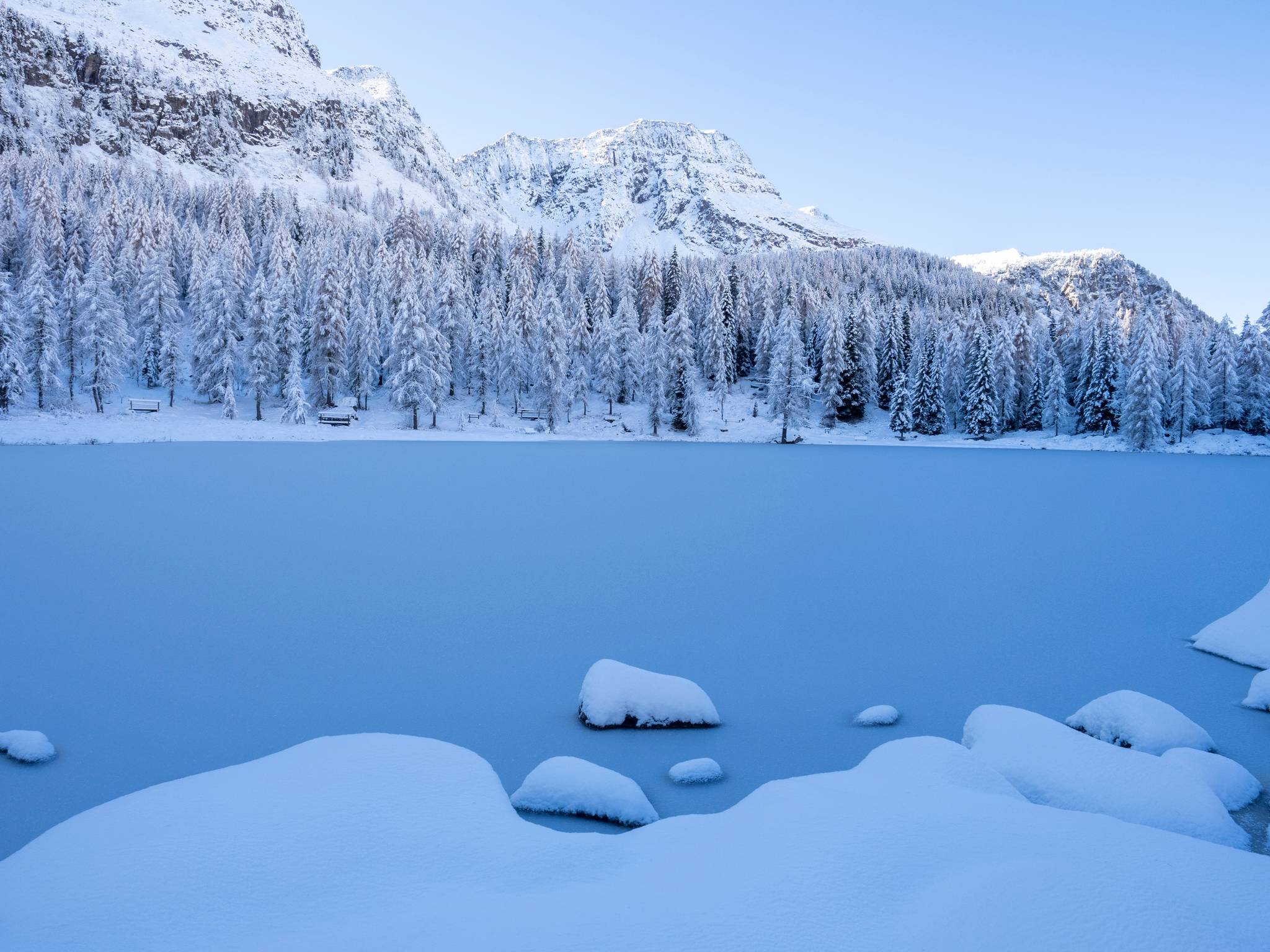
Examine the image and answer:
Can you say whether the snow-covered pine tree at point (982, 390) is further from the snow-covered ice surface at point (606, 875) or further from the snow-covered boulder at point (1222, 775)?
the snow-covered ice surface at point (606, 875)

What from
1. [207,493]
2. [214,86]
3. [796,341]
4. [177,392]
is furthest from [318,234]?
[214,86]

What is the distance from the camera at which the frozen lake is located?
7.36 meters

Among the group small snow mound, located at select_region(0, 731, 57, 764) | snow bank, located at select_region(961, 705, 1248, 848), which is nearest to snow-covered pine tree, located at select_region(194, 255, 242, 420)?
small snow mound, located at select_region(0, 731, 57, 764)

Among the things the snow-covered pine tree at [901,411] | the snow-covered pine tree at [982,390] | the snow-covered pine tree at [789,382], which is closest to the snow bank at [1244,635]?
the snow-covered pine tree at [789,382]

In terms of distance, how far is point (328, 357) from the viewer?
5472 cm

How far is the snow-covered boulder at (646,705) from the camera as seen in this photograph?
25.3 ft

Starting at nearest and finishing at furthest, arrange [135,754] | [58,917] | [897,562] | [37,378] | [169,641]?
1. [58,917]
2. [135,754]
3. [169,641]
4. [897,562]
5. [37,378]

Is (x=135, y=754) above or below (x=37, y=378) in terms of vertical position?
below

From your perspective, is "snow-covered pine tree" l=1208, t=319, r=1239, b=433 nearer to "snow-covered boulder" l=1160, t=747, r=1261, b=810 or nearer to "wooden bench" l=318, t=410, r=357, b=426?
"snow-covered boulder" l=1160, t=747, r=1261, b=810

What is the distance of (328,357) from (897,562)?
50.4 meters

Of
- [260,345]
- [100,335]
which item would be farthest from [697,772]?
[100,335]

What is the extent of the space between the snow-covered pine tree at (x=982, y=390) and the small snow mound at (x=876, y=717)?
6056 cm

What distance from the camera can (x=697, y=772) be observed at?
6535mm

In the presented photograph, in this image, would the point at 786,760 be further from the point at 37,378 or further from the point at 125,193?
the point at 125,193
